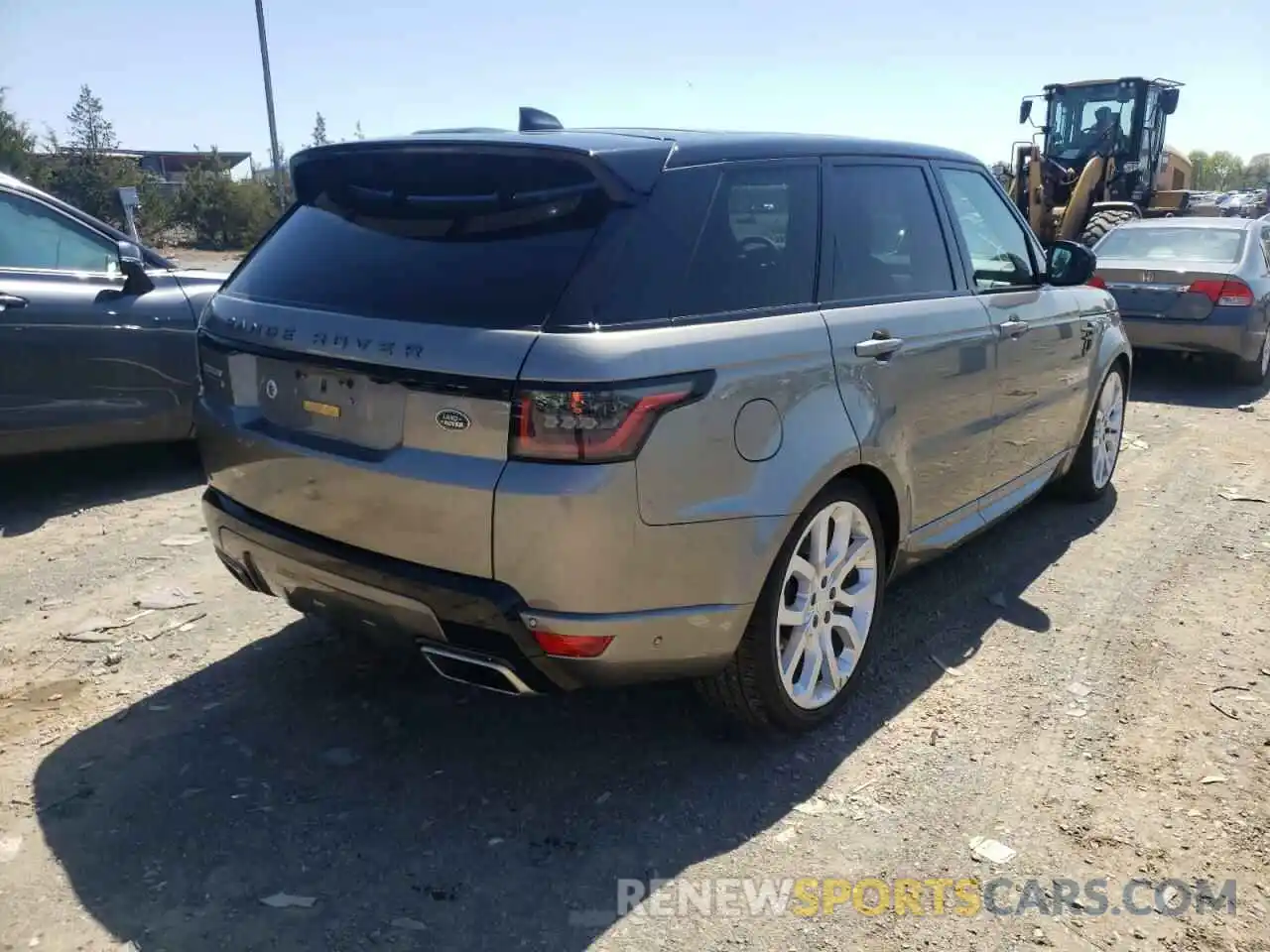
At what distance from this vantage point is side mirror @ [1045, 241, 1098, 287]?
487 cm

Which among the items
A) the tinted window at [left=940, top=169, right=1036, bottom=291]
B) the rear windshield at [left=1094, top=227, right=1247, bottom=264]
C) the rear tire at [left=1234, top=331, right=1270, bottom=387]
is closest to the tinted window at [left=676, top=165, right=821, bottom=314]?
the tinted window at [left=940, top=169, right=1036, bottom=291]

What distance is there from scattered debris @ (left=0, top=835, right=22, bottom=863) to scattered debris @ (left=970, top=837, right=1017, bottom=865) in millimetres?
2552

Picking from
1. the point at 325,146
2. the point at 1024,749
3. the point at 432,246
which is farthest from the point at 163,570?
the point at 1024,749

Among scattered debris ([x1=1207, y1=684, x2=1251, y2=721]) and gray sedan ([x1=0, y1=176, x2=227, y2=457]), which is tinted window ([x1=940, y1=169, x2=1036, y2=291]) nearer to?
scattered debris ([x1=1207, y1=684, x2=1251, y2=721])

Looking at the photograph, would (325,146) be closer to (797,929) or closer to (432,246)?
(432,246)

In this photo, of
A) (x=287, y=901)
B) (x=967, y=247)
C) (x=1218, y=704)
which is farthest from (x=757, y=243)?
(x=1218, y=704)

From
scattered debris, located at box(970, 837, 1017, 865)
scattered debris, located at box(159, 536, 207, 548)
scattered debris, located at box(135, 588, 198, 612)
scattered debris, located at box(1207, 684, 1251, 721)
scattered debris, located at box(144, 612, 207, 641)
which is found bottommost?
scattered debris, located at box(970, 837, 1017, 865)

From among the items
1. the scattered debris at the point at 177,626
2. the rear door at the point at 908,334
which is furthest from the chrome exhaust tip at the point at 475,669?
the scattered debris at the point at 177,626

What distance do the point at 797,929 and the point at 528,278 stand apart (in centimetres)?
175

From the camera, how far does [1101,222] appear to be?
14.8m

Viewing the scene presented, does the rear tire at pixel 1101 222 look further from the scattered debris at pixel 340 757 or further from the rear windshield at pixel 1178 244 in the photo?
the scattered debris at pixel 340 757

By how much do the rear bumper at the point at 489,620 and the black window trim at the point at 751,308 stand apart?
30.1 inches

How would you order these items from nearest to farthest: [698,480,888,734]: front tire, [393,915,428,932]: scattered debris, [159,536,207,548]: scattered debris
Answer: [393,915,428,932]: scattered debris < [698,480,888,734]: front tire < [159,536,207,548]: scattered debris

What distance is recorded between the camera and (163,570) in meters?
4.64
